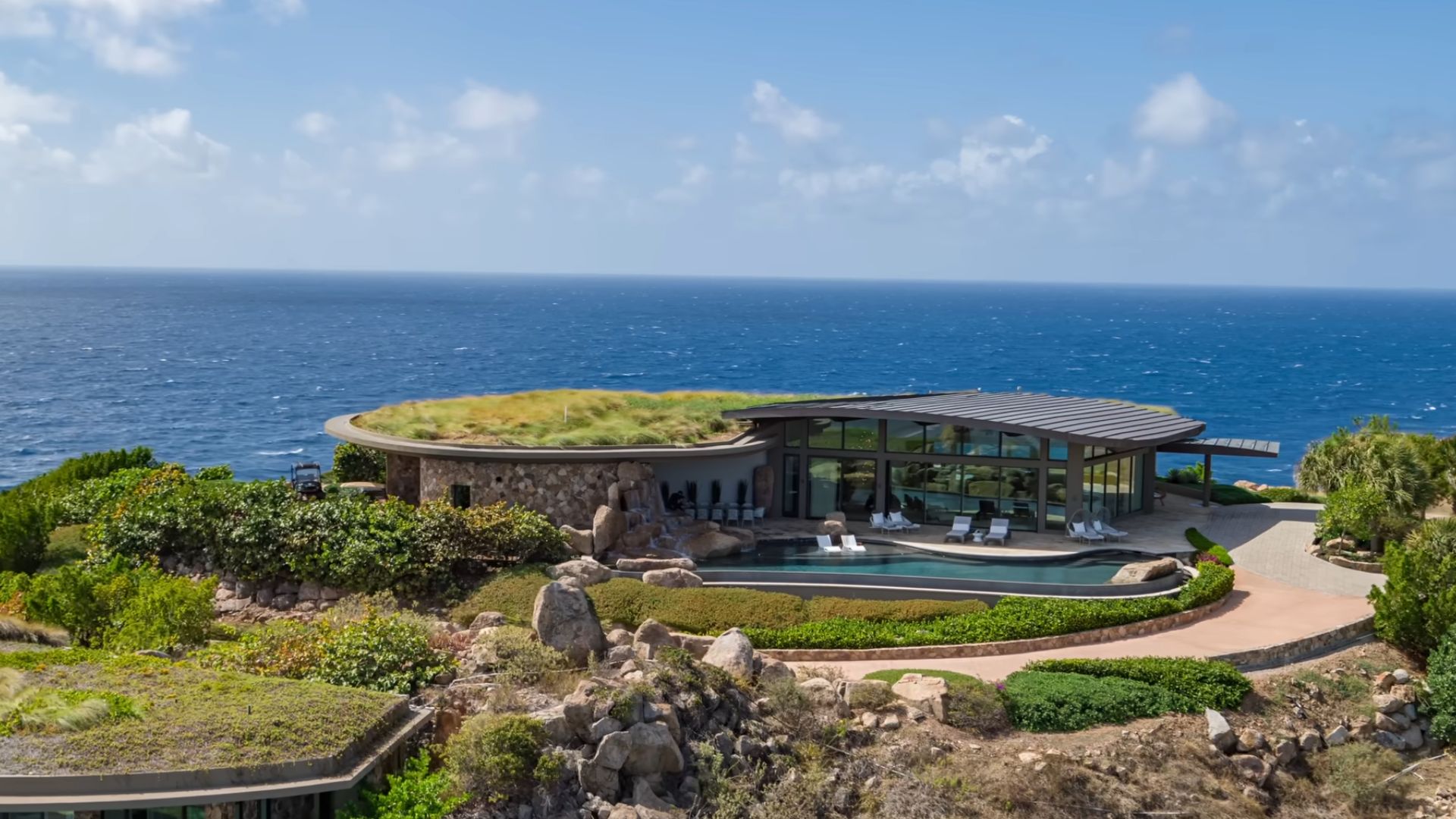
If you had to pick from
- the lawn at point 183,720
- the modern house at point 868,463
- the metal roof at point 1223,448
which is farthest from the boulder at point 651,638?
the metal roof at point 1223,448

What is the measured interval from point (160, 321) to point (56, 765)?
596 feet

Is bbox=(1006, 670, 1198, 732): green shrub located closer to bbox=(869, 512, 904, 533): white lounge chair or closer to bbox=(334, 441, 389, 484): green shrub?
bbox=(869, 512, 904, 533): white lounge chair

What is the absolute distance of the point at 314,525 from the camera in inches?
1064

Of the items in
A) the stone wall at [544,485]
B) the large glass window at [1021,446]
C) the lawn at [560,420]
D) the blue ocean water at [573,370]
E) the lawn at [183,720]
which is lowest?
the blue ocean water at [573,370]

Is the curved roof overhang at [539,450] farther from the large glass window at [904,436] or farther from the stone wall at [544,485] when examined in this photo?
the large glass window at [904,436]

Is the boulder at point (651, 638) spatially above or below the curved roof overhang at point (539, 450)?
below

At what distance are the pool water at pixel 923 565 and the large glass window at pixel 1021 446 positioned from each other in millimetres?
3596

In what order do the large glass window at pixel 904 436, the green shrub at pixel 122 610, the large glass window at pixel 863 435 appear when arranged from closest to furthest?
the green shrub at pixel 122 610, the large glass window at pixel 904 436, the large glass window at pixel 863 435

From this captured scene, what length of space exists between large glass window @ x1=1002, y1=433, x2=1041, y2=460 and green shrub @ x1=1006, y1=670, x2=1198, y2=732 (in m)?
11.7

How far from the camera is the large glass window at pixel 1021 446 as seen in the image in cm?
3247

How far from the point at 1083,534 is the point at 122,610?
21.9m

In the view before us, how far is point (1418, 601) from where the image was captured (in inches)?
928

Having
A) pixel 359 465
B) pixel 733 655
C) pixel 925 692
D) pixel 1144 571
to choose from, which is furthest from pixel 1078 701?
pixel 359 465

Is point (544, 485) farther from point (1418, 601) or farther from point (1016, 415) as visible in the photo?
point (1418, 601)
